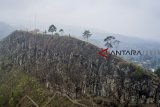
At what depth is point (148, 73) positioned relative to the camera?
70.3m

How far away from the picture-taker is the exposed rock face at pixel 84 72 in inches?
2694

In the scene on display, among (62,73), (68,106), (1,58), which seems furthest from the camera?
(1,58)

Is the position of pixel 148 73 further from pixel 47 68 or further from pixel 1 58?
pixel 1 58

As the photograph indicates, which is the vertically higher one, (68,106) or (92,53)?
(92,53)

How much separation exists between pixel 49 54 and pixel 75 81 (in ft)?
65.4

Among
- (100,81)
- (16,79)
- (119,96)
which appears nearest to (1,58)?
(16,79)

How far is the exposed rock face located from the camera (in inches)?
2694

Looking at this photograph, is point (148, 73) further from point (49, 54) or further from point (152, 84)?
point (49, 54)

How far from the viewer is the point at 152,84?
67375mm

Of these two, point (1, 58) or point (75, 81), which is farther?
point (1, 58)

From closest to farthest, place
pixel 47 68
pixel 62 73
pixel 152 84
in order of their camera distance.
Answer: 1. pixel 152 84
2. pixel 62 73
3. pixel 47 68

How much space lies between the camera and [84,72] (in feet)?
257

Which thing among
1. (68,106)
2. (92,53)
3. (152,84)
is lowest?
(68,106)

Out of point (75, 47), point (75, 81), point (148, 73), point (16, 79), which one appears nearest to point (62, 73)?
point (75, 81)
